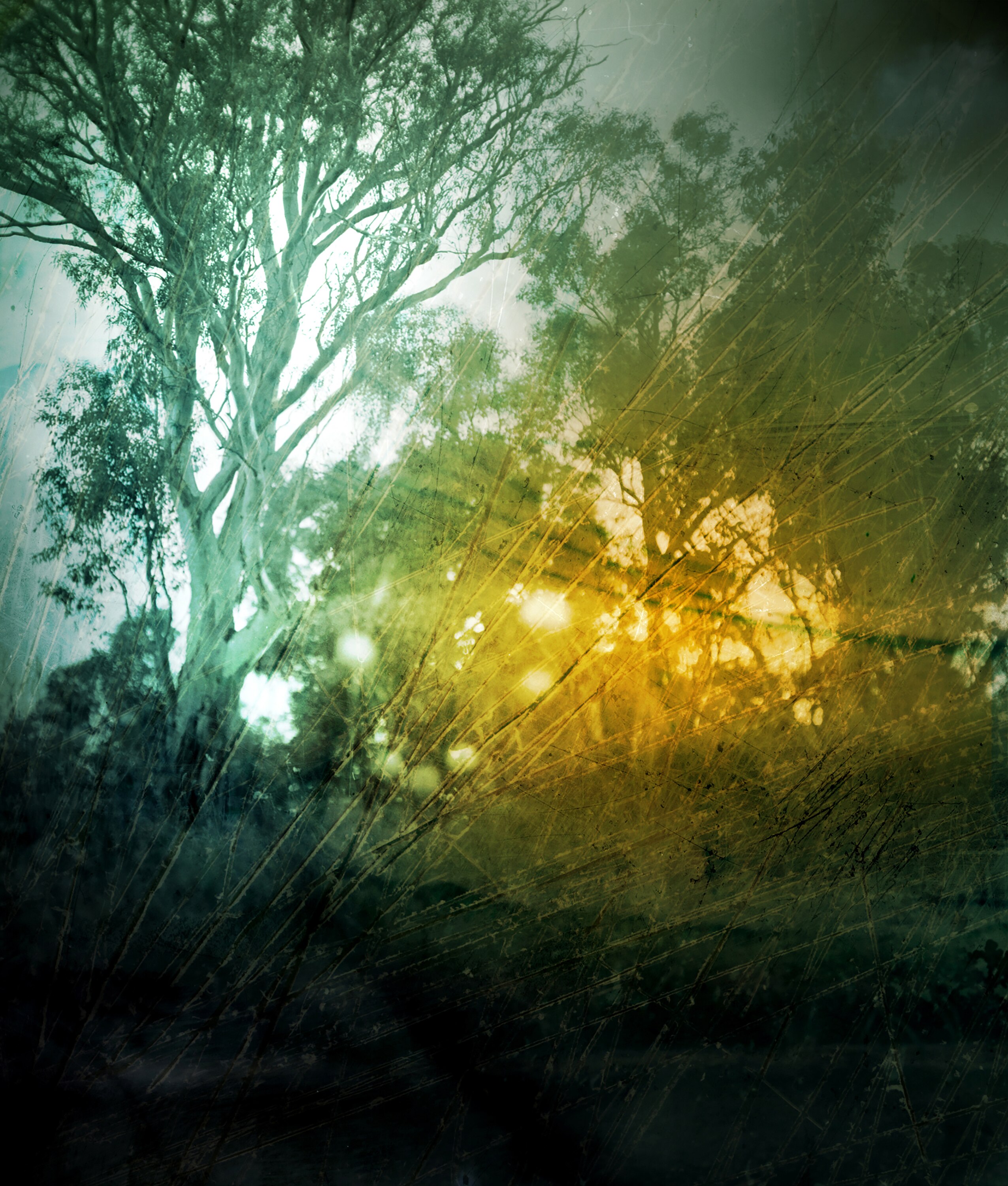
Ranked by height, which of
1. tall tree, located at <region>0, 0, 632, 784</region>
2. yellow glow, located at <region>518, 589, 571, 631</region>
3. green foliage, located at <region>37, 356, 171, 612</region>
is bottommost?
yellow glow, located at <region>518, 589, 571, 631</region>

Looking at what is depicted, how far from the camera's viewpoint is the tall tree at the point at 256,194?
1.90 meters

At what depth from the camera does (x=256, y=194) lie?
1979mm

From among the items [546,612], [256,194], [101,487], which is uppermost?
[256,194]

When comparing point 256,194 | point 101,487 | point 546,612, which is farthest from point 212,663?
point 256,194

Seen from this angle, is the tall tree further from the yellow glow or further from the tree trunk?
the yellow glow

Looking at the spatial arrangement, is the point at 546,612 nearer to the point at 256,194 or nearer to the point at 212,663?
the point at 212,663

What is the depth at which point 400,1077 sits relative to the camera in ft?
6.11

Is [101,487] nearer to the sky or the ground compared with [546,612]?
nearer to the sky

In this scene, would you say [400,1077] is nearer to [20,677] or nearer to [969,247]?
[20,677]

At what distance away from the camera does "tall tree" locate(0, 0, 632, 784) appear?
1.90 m

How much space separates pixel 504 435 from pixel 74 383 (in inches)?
50.3

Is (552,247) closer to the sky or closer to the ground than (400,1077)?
closer to the sky

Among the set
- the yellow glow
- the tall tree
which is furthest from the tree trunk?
the yellow glow

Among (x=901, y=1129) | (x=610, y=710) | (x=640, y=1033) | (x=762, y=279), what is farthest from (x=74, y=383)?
(x=901, y=1129)
